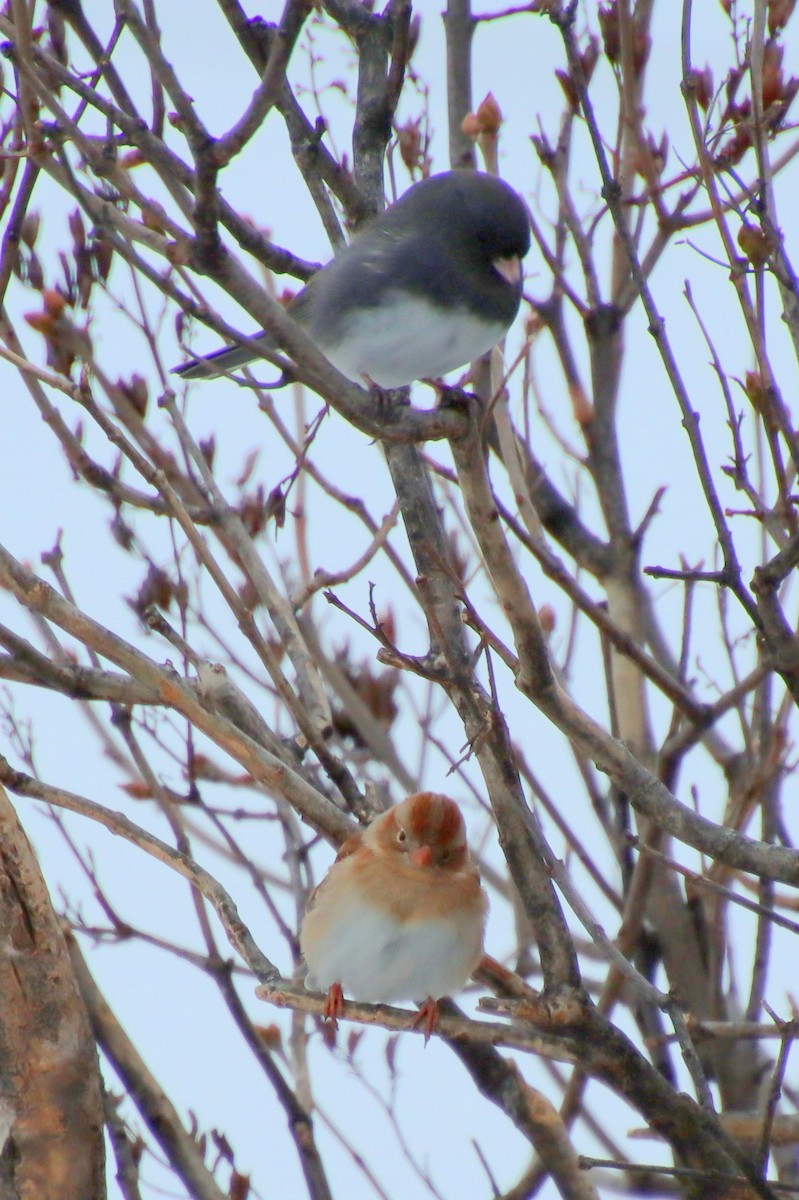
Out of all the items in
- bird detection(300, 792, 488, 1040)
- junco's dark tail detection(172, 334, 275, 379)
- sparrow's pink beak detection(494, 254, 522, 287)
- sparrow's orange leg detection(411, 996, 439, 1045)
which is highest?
sparrow's pink beak detection(494, 254, 522, 287)

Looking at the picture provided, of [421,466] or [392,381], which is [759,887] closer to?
[421,466]

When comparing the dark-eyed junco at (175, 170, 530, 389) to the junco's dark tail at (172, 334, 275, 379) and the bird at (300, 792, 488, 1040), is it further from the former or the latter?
the bird at (300, 792, 488, 1040)

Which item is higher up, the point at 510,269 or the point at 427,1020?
the point at 510,269

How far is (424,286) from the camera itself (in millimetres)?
3039

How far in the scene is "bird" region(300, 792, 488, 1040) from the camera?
259 centimetres

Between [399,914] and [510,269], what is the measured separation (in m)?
1.52

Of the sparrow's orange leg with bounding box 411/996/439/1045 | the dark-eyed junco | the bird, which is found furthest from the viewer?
the dark-eyed junco

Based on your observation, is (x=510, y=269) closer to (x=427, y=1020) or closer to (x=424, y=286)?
(x=424, y=286)

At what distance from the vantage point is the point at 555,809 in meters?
2.79

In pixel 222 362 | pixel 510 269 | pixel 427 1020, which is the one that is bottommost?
pixel 427 1020

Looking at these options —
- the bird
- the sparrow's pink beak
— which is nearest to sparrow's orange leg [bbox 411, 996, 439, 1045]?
the bird

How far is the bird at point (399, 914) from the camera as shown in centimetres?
259

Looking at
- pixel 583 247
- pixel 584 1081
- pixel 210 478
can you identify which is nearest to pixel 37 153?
pixel 210 478

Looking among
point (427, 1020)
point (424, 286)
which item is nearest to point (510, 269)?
point (424, 286)
